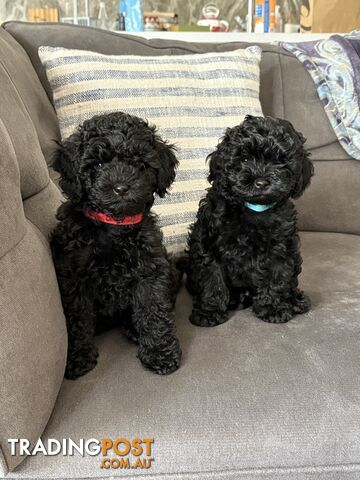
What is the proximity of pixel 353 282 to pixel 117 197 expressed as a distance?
35.9 inches

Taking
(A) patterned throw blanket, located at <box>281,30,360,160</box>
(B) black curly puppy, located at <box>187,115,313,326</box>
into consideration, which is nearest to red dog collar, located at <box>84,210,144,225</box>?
(B) black curly puppy, located at <box>187,115,313,326</box>

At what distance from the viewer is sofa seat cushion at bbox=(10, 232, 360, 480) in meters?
0.96

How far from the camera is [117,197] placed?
3.91ft

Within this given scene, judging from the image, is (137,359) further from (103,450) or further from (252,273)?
(252,273)

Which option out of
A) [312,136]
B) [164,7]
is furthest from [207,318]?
[164,7]

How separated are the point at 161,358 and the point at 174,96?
43.1 inches

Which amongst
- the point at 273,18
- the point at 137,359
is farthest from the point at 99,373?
the point at 273,18

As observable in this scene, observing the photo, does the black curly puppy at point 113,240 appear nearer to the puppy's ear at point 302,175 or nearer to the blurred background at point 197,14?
the puppy's ear at point 302,175

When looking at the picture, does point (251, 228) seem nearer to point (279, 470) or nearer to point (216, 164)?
point (216, 164)

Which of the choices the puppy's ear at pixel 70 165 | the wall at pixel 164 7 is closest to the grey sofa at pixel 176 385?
the puppy's ear at pixel 70 165

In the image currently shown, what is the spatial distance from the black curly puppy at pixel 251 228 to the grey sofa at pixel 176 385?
83mm

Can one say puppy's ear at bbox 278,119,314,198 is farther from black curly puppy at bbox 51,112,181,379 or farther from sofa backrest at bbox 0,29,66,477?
sofa backrest at bbox 0,29,66,477

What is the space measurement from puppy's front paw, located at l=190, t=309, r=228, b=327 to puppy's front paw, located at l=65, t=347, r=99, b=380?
1.13 ft

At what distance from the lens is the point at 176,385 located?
112cm
